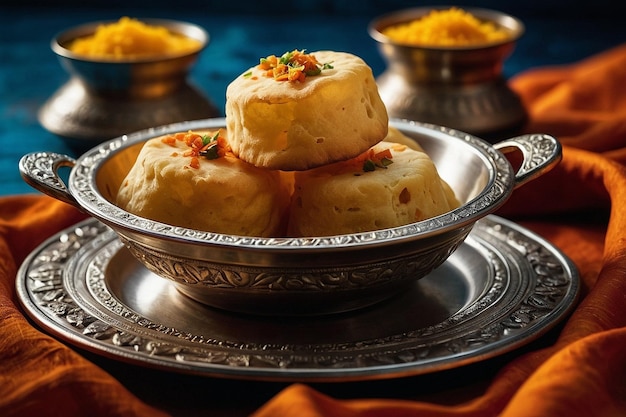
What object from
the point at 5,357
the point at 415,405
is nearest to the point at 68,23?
the point at 5,357

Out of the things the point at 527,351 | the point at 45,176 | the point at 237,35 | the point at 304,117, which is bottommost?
the point at 237,35

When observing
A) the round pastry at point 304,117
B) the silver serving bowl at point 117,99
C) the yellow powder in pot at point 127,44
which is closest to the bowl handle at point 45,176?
the round pastry at point 304,117

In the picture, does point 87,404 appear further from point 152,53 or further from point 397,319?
point 152,53

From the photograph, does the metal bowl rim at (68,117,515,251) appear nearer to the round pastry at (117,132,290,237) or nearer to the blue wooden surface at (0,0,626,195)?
the round pastry at (117,132,290,237)

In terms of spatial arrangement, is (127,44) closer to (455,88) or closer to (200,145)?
(455,88)

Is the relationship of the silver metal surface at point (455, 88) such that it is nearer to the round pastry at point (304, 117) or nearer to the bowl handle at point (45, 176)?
the round pastry at point (304, 117)

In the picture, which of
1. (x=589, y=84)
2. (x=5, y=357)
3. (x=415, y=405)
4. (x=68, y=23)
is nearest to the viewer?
(x=415, y=405)

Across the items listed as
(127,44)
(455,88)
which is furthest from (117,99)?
(455,88)
